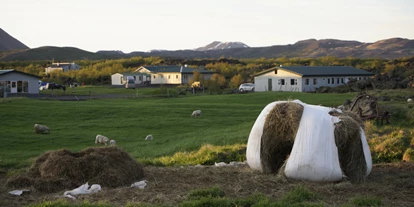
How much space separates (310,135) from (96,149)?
5.20 metres

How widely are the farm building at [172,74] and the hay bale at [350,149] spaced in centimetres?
9171

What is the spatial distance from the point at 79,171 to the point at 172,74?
97001 mm

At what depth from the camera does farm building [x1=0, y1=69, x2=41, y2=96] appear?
68625 mm

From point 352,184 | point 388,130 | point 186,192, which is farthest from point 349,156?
point 388,130

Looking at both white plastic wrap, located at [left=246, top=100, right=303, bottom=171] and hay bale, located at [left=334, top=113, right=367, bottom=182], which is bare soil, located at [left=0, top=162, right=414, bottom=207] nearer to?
white plastic wrap, located at [left=246, top=100, right=303, bottom=171]

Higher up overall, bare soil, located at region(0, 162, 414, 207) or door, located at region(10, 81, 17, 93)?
door, located at region(10, 81, 17, 93)

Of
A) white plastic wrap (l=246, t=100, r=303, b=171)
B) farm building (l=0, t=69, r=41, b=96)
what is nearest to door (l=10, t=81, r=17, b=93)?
farm building (l=0, t=69, r=41, b=96)

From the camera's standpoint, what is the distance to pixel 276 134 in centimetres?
1287

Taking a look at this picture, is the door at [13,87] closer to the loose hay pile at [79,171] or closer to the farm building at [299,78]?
the farm building at [299,78]

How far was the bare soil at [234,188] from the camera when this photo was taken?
10.2m

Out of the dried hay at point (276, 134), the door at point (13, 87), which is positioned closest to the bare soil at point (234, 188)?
the dried hay at point (276, 134)

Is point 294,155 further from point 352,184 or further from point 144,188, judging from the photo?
point 144,188

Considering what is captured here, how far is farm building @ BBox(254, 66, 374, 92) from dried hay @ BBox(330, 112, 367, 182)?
66.8m

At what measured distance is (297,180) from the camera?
1181 centimetres
